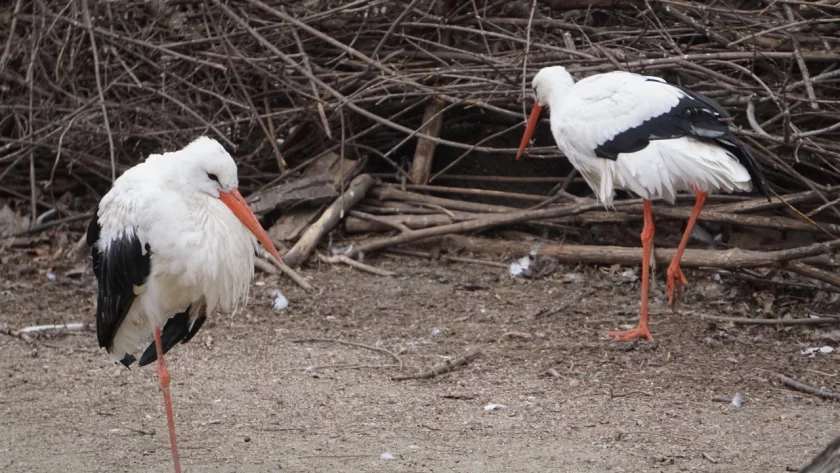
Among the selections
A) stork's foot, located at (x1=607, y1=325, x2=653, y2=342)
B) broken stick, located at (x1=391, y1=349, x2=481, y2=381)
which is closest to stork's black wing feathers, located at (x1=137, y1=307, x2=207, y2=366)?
broken stick, located at (x1=391, y1=349, x2=481, y2=381)

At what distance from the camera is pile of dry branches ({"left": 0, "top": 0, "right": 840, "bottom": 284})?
21.6 ft

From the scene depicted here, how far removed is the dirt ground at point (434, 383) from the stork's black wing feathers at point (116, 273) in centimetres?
55

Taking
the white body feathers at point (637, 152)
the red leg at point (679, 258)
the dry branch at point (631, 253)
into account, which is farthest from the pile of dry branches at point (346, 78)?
the red leg at point (679, 258)

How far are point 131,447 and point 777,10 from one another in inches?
189

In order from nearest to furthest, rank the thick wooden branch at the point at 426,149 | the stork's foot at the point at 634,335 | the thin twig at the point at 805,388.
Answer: the thin twig at the point at 805,388
the stork's foot at the point at 634,335
the thick wooden branch at the point at 426,149

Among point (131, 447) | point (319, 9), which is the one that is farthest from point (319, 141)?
point (131, 447)

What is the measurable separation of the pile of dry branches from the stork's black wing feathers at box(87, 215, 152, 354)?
2.78 meters

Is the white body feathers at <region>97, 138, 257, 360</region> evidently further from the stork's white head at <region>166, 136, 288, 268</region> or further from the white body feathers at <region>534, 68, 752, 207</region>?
the white body feathers at <region>534, 68, 752, 207</region>

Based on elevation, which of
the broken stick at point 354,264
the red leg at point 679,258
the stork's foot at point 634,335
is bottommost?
the broken stick at point 354,264

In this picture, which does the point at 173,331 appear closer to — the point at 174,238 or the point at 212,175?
the point at 174,238

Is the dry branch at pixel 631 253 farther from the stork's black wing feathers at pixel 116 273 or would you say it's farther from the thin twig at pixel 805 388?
the stork's black wing feathers at pixel 116 273

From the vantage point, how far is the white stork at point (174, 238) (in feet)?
12.9

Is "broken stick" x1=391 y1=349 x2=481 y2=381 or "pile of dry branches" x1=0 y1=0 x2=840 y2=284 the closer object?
"broken stick" x1=391 y1=349 x2=481 y2=381

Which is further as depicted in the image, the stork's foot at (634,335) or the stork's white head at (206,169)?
the stork's foot at (634,335)
